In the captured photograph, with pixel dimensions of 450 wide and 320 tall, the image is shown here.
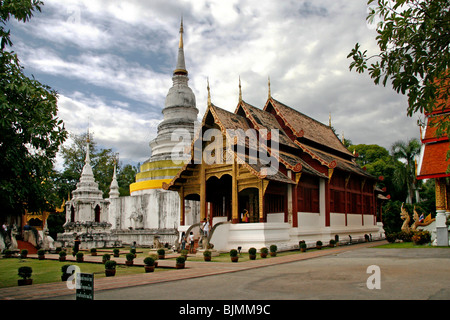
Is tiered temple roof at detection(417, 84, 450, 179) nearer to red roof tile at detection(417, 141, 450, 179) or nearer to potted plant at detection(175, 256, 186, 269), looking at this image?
red roof tile at detection(417, 141, 450, 179)

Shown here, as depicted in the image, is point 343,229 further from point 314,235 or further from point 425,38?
point 425,38

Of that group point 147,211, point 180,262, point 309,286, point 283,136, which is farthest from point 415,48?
point 147,211

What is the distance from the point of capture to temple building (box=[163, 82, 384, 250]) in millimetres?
20875

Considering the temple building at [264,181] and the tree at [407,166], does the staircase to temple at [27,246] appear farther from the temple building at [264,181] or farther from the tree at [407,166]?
the tree at [407,166]

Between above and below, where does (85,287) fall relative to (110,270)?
above

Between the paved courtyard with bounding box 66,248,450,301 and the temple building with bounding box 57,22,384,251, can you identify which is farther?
the temple building with bounding box 57,22,384,251

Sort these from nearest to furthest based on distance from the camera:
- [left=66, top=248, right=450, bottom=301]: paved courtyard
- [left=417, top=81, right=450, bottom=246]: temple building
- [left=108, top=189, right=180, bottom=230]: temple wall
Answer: [left=66, top=248, right=450, bottom=301]: paved courtyard, [left=417, top=81, right=450, bottom=246]: temple building, [left=108, top=189, right=180, bottom=230]: temple wall

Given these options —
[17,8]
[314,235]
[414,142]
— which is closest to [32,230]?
Answer: [314,235]

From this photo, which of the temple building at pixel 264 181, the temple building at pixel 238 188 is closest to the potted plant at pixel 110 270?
the temple building at pixel 238 188

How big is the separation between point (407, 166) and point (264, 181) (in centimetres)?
2805

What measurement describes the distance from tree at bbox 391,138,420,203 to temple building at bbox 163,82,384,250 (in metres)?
15.6

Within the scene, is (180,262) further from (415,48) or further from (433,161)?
(433,161)

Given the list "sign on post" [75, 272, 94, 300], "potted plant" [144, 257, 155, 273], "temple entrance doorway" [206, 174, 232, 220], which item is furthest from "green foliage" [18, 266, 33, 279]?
"temple entrance doorway" [206, 174, 232, 220]

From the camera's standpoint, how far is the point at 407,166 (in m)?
42.5
